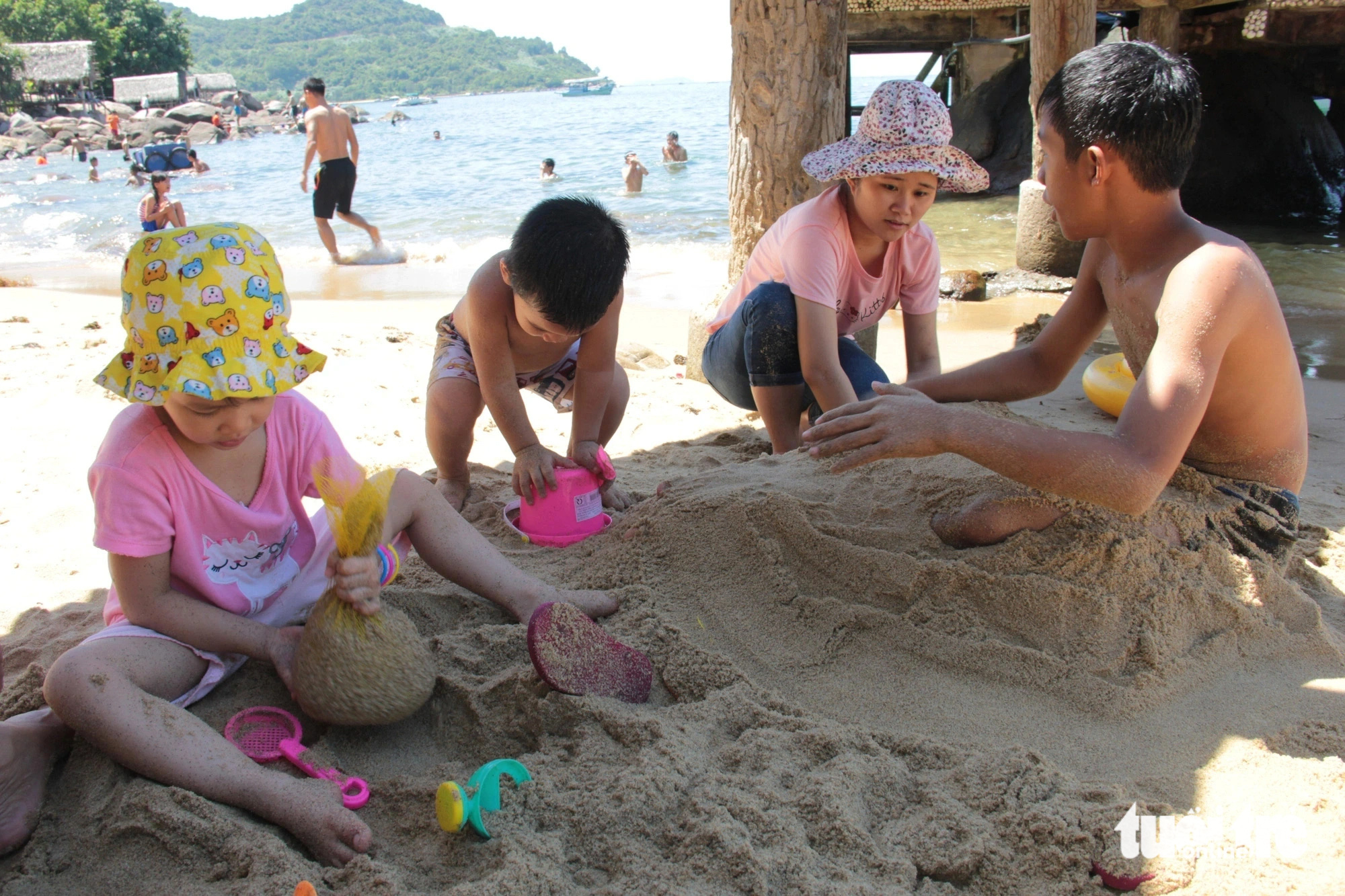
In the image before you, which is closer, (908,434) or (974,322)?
(908,434)

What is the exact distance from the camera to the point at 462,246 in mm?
10508

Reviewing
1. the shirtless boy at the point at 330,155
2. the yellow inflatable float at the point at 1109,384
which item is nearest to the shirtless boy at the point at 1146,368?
the yellow inflatable float at the point at 1109,384

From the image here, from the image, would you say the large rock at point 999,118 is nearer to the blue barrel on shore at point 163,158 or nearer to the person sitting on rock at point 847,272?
the person sitting on rock at point 847,272

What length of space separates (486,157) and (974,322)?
19913 mm

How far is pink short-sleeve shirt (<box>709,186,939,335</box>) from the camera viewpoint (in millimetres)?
2775

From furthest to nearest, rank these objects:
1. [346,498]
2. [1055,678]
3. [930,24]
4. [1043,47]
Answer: [930,24] < [1043,47] < [1055,678] < [346,498]

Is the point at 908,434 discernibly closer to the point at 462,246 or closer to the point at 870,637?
the point at 870,637

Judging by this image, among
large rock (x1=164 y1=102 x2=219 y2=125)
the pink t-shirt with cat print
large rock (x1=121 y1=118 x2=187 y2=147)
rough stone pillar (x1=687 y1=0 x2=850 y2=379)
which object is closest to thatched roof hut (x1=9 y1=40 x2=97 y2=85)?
large rock (x1=164 y1=102 x2=219 y2=125)

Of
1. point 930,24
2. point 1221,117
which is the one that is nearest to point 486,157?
point 930,24

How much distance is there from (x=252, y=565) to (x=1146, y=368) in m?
1.90

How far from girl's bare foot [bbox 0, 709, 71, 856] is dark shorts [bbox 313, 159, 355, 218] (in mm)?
8291

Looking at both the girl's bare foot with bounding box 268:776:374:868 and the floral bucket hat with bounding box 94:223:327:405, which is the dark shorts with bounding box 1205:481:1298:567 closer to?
the girl's bare foot with bounding box 268:776:374:868

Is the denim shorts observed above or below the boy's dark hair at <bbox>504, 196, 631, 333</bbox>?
below

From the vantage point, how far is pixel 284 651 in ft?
5.81
